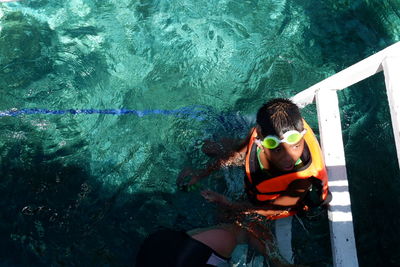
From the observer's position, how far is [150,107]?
363 centimetres

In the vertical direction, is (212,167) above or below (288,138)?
below

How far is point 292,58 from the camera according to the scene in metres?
3.77

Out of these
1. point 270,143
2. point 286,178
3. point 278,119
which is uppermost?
point 278,119

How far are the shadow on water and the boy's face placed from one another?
1.05m

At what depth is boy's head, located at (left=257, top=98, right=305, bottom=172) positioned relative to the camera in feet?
7.37

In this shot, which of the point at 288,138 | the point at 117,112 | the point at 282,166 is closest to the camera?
the point at 288,138

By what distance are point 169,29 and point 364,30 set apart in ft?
6.09

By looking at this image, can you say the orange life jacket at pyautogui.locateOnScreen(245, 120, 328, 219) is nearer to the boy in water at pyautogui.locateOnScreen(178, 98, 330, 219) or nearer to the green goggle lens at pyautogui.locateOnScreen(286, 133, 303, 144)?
the boy in water at pyautogui.locateOnScreen(178, 98, 330, 219)

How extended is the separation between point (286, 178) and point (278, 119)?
0.39m

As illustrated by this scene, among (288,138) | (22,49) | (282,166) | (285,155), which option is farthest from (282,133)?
(22,49)

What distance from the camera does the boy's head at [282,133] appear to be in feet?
7.37

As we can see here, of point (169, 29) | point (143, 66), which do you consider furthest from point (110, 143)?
point (169, 29)

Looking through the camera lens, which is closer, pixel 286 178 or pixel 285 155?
pixel 285 155

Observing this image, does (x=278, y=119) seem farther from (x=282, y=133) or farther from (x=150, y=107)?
(x=150, y=107)
